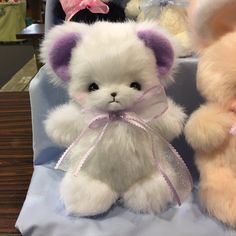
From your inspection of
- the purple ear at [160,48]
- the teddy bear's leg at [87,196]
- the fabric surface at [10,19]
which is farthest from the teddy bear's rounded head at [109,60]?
the fabric surface at [10,19]

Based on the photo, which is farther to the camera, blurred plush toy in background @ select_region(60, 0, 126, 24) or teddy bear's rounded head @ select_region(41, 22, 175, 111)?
blurred plush toy in background @ select_region(60, 0, 126, 24)

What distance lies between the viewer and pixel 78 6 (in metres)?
0.82

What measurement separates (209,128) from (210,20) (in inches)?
6.1

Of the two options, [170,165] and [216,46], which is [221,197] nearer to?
[170,165]

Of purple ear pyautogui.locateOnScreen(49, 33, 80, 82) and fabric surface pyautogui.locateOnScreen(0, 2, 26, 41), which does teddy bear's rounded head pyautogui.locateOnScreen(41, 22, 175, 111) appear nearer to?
purple ear pyautogui.locateOnScreen(49, 33, 80, 82)

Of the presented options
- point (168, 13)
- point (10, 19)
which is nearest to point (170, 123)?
point (168, 13)

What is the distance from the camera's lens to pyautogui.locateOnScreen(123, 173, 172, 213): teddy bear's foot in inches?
23.4

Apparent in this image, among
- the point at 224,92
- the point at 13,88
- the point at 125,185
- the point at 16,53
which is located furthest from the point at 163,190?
the point at 16,53

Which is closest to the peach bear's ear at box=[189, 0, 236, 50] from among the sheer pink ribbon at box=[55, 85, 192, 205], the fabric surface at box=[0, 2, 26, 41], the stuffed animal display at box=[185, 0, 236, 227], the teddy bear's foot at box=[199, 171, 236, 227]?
the stuffed animal display at box=[185, 0, 236, 227]

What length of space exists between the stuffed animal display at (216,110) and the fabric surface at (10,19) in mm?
3105

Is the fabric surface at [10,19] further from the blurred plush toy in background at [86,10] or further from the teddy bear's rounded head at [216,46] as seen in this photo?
the teddy bear's rounded head at [216,46]

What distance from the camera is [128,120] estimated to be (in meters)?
0.59

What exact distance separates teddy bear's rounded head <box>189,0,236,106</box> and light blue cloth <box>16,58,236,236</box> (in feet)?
0.25

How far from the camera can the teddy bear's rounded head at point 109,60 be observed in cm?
57
